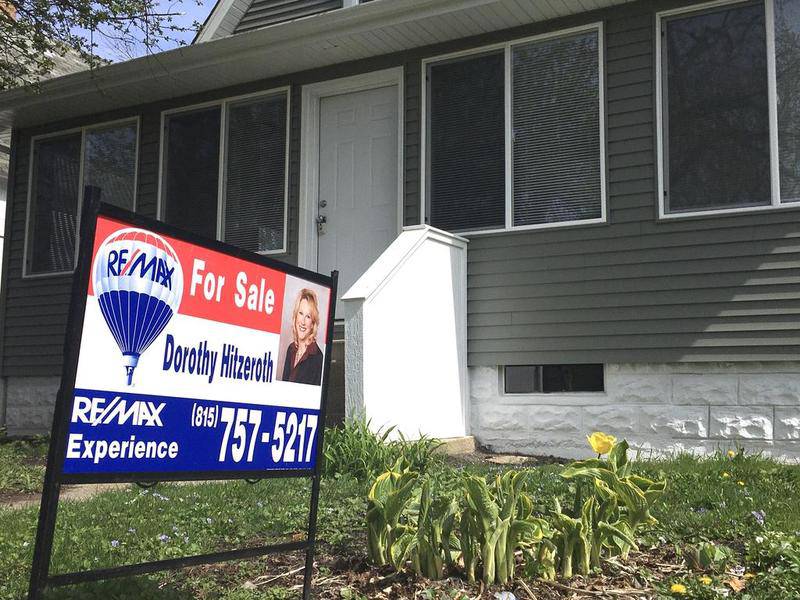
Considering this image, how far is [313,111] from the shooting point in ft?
30.3

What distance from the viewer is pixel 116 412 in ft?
7.79

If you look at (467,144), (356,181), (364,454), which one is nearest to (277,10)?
(356,181)

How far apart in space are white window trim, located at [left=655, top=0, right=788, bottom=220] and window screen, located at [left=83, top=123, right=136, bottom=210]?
248 inches

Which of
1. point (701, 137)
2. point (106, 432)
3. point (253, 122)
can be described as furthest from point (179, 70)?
point (106, 432)

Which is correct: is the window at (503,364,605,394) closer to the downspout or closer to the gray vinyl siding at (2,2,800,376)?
the gray vinyl siding at (2,2,800,376)

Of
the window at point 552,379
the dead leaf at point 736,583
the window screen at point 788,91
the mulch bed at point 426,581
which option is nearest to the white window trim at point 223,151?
the window at point 552,379

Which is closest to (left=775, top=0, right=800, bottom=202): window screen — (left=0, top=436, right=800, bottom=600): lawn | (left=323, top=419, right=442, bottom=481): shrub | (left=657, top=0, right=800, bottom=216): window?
(left=657, top=0, right=800, bottom=216): window

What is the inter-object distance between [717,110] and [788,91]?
0.54 m

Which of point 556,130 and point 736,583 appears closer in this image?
point 736,583

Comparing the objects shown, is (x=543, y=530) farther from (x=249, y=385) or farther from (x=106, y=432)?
(x=106, y=432)

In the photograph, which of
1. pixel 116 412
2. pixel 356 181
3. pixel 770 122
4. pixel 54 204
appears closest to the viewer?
pixel 116 412

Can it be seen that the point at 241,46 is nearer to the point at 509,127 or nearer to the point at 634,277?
the point at 509,127

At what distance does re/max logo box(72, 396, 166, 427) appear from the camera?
2.27m

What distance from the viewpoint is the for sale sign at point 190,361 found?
2312 mm
